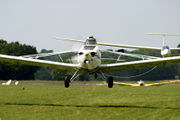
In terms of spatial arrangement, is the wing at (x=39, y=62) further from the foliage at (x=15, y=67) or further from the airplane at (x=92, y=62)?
the foliage at (x=15, y=67)

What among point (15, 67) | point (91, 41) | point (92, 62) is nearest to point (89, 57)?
point (92, 62)

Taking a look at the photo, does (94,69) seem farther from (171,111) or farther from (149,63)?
(171,111)

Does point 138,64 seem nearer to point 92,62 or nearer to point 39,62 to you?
point 92,62

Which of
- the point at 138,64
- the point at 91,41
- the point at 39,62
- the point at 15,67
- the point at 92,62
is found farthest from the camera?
the point at 15,67

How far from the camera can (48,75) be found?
18212 centimetres

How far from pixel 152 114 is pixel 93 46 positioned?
23.3 feet

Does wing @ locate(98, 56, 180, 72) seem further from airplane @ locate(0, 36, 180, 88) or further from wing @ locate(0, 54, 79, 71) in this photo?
wing @ locate(0, 54, 79, 71)

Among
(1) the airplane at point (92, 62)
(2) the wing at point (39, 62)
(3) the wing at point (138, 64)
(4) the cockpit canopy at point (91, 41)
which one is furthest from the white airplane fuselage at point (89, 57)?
(2) the wing at point (39, 62)

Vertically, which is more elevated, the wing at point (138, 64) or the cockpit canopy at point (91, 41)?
the cockpit canopy at point (91, 41)

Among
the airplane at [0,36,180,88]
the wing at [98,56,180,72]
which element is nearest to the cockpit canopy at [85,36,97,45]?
the airplane at [0,36,180,88]

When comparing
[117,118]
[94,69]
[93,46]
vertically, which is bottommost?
[117,118]

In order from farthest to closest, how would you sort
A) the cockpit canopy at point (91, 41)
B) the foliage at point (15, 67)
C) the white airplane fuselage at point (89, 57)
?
the foliage at point (15, 67) → the cockpit canopy at point (91, 41) → the white airplane fuselage at point (89, 57)

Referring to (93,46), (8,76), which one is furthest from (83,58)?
(8,76)

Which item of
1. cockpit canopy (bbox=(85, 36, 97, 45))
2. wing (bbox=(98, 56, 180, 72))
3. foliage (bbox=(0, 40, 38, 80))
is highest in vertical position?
foliage (bbox=(0, 40, 38, 80))
